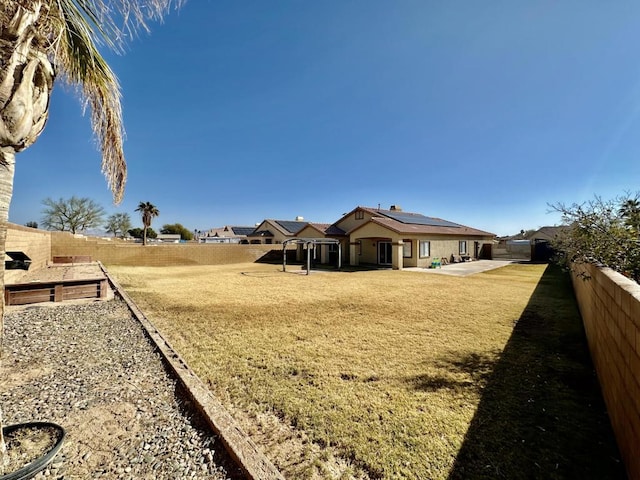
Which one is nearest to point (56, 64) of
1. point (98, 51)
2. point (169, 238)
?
point (98, 51)

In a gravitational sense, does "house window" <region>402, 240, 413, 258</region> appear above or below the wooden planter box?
above

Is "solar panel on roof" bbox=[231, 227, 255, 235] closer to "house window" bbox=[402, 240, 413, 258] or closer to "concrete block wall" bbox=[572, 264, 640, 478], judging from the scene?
"house window" bbox=[402, 240, 413, 258]

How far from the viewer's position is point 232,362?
5203 millimetres

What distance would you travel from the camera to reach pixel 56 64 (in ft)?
10.5

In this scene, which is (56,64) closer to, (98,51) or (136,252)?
(98,51)

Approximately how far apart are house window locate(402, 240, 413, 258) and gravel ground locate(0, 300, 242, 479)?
18783 mm

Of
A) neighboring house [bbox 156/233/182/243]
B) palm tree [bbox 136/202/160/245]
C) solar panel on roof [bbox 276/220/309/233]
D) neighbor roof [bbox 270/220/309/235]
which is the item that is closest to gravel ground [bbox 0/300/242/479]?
neighbor roof [bbox 270/220/309/235]

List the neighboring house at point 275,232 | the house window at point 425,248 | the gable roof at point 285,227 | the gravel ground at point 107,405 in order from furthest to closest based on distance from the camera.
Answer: the neighboring house at point 275,232
the gable roof at point 285,227
the house window at point 425,248
the gravel ground at point 107,405

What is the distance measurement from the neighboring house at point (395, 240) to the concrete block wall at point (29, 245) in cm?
1991

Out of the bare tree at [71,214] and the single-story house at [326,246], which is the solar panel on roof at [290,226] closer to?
the single-story house at [326,246]

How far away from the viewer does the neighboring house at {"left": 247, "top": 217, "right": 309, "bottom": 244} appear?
121 ft

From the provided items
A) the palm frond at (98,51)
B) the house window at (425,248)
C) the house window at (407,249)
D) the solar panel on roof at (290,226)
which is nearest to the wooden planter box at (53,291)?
the palm frond at (98,51)

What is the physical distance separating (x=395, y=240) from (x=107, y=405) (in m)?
19.4

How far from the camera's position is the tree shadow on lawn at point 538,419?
2775 mm
